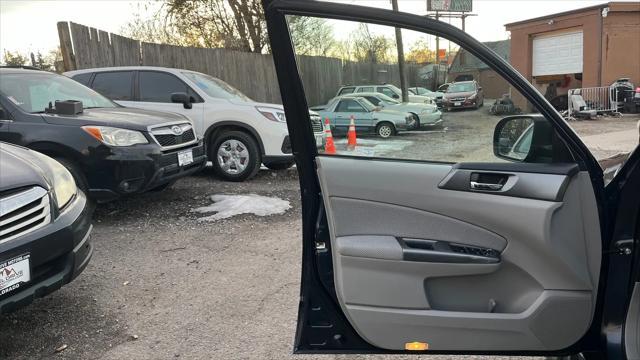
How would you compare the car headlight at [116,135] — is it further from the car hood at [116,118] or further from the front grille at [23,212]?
the front grille at [23,212]

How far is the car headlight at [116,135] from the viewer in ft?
16.9

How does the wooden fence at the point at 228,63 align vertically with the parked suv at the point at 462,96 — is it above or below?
above

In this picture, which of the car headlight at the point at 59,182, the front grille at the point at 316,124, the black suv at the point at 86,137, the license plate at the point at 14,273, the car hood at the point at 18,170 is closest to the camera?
the front grille at the point at 316,124

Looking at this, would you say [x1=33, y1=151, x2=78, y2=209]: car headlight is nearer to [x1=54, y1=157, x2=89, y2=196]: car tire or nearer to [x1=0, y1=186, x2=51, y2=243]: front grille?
[x1=0, y1=186, x2=51, y2=243]: front grille

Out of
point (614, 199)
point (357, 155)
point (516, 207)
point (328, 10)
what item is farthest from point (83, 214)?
point (614, 199)

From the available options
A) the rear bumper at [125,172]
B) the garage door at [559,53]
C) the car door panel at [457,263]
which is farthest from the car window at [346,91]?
the garage door at [559,53]

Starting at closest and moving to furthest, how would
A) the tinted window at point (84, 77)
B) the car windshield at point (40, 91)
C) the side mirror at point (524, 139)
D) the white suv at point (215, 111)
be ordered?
the side mirror at point (524, 139) < the car windshield at point (40, 91) < the white suv at point (215, 111) < the tinted window at point (84, 77)

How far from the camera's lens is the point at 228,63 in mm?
12305

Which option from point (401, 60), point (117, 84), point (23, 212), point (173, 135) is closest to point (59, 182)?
point (23, 212)

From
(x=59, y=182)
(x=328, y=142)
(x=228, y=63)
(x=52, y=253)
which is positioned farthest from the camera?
(x=228, y=63)

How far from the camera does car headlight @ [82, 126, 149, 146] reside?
514 cm

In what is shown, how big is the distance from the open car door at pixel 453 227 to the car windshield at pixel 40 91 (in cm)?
442

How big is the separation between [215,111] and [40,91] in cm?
245

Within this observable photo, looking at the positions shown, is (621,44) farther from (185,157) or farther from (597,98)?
(185,157)
